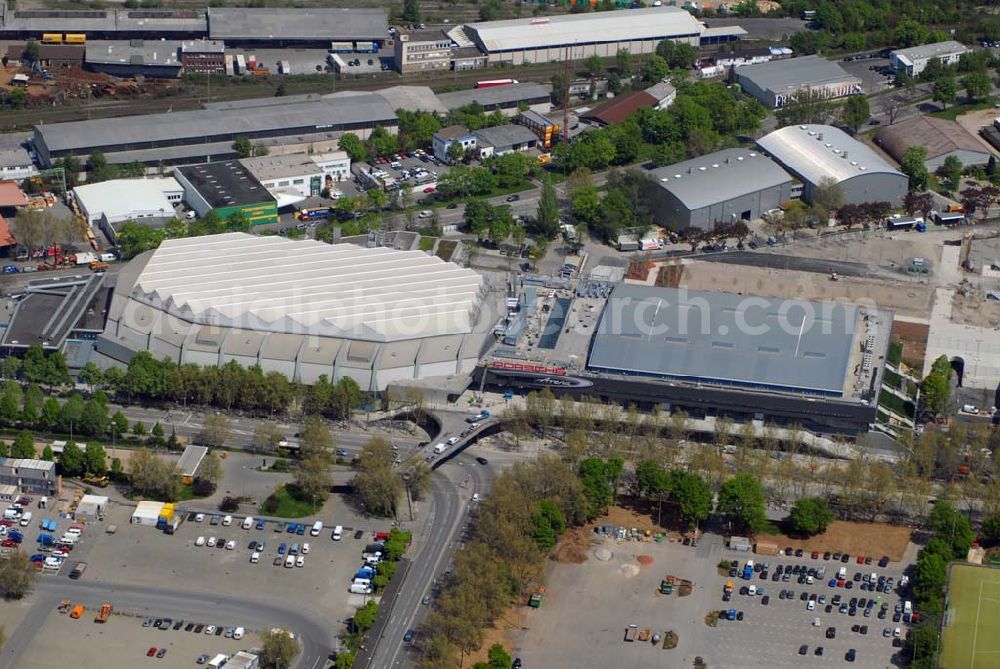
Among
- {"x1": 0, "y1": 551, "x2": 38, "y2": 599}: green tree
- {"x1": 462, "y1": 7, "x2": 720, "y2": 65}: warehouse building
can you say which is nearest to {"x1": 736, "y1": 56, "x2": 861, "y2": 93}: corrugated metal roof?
{"x1": 462, "y1": 7, "x2": 720, "y2": 65}: warehouse building

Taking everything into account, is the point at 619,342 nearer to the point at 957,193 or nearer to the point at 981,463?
the point at 981,463

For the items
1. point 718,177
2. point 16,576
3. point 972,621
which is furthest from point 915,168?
point 16,576

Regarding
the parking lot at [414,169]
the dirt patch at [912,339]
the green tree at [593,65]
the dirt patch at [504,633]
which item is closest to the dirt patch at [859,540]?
the dirt patch at [504,633]

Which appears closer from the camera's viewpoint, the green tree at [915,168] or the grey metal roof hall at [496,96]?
the green tree at [915,168]

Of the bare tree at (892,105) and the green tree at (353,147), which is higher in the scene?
the bare tree at (892,105)

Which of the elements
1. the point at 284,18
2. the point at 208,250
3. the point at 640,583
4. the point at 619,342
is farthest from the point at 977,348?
the point at 284,18

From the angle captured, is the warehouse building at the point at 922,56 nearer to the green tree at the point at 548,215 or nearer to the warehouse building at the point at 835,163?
the warehouse building at the point at 835,163

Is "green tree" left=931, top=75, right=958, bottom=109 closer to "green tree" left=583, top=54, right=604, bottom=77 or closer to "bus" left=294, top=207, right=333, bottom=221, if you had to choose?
"green tree" left=583, top=54, right=604, bottom=77
